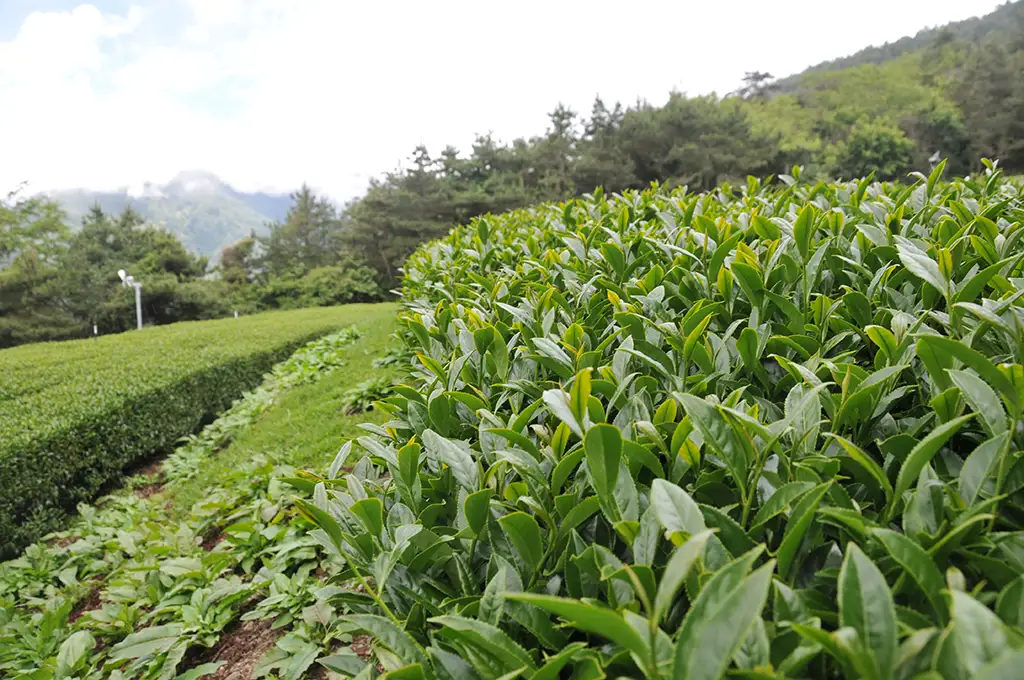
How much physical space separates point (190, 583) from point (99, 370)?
6457 millimetres

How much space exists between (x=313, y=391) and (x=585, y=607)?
5882 mm

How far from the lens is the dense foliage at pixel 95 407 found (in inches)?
199

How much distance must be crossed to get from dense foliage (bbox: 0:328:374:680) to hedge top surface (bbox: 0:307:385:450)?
2.10m

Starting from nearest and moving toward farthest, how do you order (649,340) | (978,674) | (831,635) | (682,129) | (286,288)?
(978,674)
(831,635)
(649,340)
(682,129)
(286,288)

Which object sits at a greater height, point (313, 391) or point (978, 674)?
point (978, 674)

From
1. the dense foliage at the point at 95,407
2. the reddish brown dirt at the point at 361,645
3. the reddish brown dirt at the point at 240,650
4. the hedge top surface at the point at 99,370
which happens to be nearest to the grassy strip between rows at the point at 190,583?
the reddish brown dirt at the point at 240,650

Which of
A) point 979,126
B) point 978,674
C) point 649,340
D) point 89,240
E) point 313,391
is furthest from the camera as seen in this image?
point 89,240

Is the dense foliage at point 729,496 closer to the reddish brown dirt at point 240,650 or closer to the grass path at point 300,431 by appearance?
the reddish brown dirt at point 240,650

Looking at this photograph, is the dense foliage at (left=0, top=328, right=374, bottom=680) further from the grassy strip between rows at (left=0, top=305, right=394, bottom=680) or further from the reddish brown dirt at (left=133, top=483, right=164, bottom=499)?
the reddish brown dirt at (left=133, top=483, right=164, bottom=499)

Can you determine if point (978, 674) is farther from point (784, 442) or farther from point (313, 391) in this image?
point (313, 391)

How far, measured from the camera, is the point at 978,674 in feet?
1.47

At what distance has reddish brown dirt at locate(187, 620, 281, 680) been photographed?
2.18m

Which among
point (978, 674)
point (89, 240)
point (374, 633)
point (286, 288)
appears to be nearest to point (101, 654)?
point (374, 633)

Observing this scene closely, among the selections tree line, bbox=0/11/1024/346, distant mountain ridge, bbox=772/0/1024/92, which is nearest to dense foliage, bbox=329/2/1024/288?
tree line, bbox=0/11/1024/346
